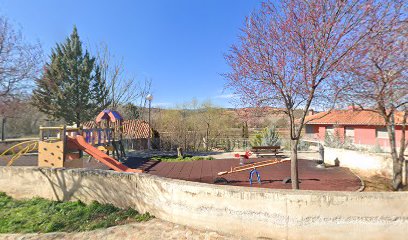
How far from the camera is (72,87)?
2286 centimetres

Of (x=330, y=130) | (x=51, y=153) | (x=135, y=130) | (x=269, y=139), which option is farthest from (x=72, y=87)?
(x=330, y=130)

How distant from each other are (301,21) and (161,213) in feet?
17.4

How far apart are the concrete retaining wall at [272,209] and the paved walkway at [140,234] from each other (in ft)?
0.56

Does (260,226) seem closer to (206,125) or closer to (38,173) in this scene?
(38,173)

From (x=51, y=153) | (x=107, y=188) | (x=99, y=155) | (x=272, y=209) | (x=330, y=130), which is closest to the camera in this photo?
(x=272, y=209)

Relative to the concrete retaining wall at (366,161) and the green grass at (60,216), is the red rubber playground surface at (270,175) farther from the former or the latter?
the green grass at (60,216)

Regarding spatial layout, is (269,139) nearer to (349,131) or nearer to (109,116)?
(109,116)

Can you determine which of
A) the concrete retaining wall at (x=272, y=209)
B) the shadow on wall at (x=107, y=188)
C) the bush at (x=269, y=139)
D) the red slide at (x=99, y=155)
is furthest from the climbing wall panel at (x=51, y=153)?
the bush at (x=269, y=139)

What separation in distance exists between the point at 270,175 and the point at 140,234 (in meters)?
6.97

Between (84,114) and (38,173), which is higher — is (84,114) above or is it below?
above

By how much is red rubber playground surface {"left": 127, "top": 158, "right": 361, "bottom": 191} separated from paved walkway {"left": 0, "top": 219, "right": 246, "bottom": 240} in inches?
166

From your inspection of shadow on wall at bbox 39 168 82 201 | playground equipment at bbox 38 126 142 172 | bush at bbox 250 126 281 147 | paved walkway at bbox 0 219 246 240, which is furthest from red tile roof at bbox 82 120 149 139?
paved walkway at bbox 0 219 246 240

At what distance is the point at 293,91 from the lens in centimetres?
604

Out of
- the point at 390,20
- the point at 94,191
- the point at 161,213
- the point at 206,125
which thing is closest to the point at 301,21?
the point at 390,20
